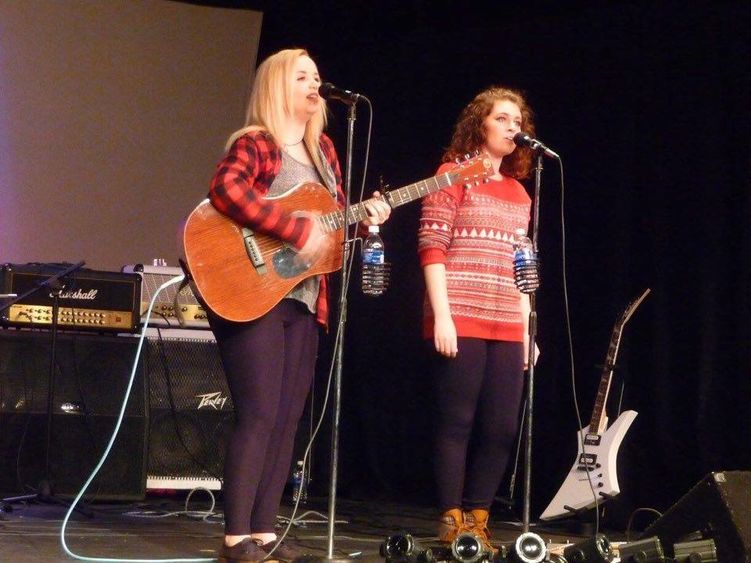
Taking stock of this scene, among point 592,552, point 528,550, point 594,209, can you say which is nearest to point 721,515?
point 592,552

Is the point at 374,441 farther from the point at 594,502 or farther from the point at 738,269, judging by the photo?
the point at 738,269

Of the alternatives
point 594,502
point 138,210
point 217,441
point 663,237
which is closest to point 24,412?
point 217,441

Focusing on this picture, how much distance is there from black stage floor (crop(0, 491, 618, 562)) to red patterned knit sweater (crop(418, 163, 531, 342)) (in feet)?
2.77

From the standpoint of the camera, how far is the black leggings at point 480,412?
12.4ft

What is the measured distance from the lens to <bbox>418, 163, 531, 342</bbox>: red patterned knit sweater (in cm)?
378

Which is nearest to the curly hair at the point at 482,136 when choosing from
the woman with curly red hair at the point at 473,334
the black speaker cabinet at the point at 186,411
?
the woman with curly red hair at the point at 473,334

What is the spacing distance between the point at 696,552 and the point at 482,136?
1737 mm

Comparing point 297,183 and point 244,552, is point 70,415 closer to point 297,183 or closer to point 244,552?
point 244,552

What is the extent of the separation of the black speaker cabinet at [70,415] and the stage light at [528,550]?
7.58ft

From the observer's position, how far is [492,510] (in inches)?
213

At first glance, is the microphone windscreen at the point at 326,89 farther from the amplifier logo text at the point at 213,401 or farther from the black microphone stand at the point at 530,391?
the amplifier logo text at the point at 213,401

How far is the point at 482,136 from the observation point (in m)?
3.96

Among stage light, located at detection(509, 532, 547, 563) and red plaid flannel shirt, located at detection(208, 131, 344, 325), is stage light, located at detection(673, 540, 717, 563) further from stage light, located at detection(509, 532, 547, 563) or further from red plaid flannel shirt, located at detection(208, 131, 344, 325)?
red plaid flannel shirt, located at detection(208, 131, 344, 325)

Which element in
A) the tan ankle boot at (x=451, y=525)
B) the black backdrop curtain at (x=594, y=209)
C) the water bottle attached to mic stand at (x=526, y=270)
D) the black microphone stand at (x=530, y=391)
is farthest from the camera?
the black backdrop curtain at (x=594, y=209)
